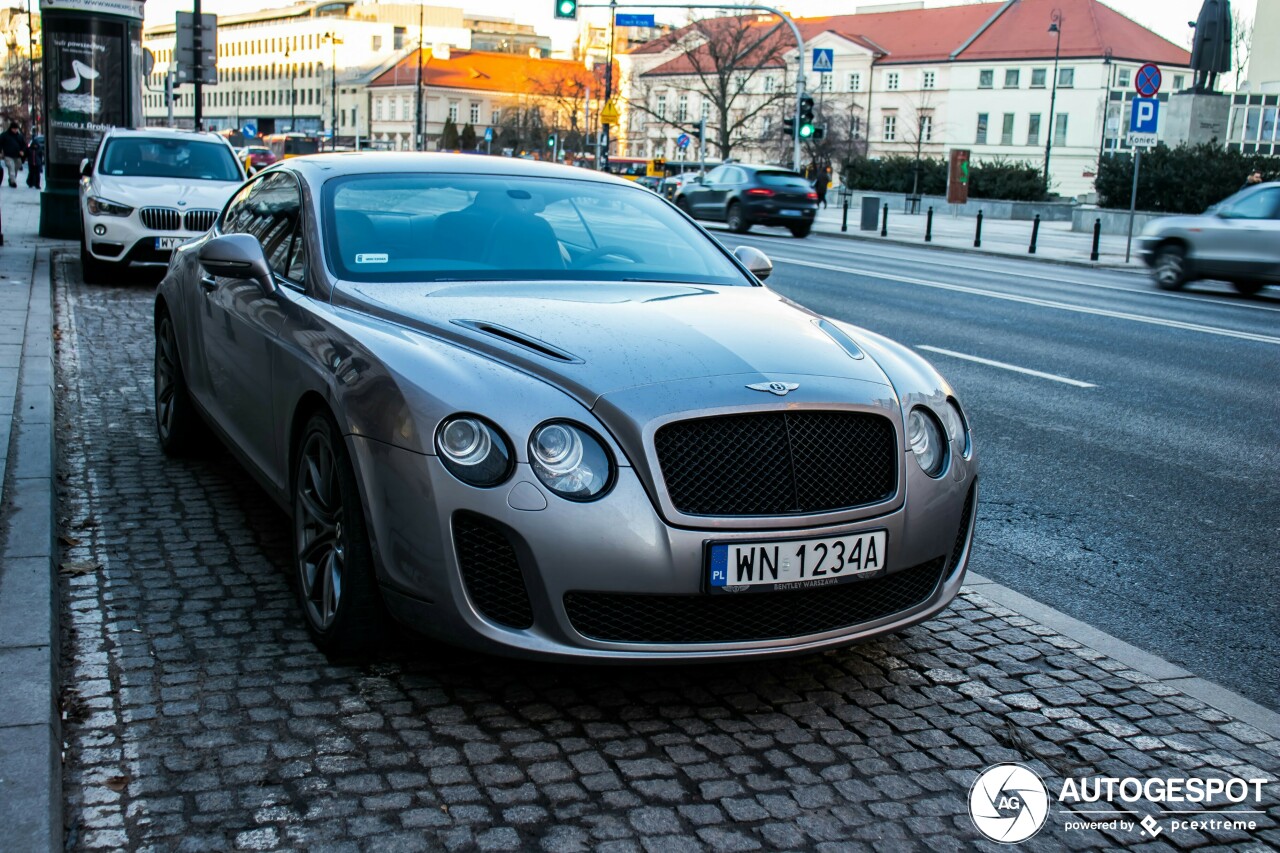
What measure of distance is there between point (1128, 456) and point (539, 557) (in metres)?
5.05

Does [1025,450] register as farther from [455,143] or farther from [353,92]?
[353,92]

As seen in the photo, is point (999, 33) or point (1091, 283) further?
point (999, 33)

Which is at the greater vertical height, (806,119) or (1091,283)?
(806,119)

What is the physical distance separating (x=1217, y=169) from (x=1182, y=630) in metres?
34.8

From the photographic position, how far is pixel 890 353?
4.23 metres

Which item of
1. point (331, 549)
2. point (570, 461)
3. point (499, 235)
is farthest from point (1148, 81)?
point (570, 461)

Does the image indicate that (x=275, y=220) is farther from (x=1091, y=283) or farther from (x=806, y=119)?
(x=806, y=119)

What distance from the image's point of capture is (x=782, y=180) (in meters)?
32.2

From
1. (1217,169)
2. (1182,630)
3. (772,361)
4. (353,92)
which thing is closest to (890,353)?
(772,361)

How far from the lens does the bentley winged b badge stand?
3.59 m

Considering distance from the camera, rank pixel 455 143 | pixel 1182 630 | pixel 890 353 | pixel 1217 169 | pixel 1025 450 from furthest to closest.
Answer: pixel 455 143
pixel 1217 169
pixel 1025 450
pixel 1182 630
pixel 890 353

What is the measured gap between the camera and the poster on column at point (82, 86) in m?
18.5

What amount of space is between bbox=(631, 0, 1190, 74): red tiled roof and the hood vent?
81261 mm

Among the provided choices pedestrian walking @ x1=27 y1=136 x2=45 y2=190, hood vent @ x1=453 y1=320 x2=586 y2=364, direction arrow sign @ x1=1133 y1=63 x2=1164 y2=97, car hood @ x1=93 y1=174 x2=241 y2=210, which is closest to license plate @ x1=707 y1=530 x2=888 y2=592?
hood vent @ x1=453 y1=320 x2=586 y2=364
